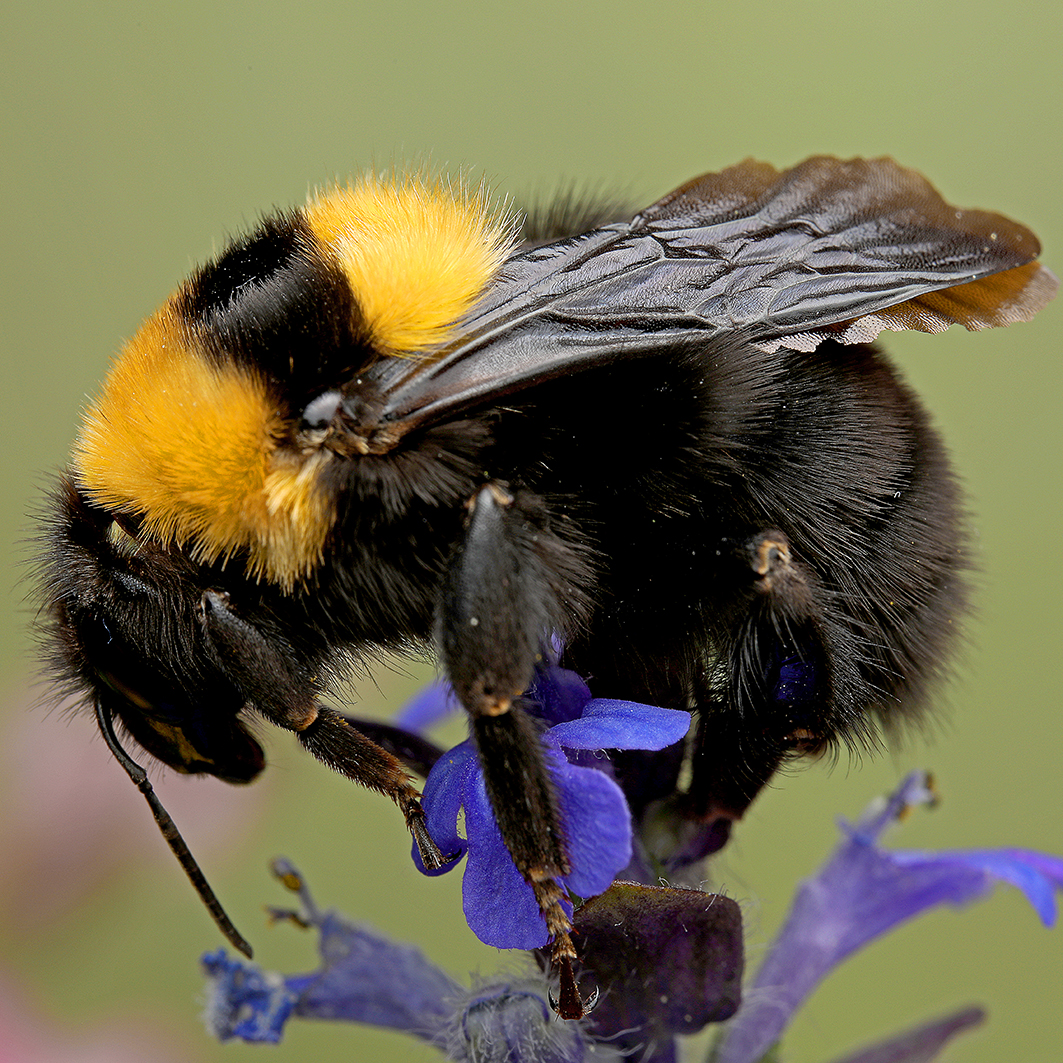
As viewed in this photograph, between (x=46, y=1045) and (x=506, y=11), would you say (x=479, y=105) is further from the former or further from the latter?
(x=46, y=1045)

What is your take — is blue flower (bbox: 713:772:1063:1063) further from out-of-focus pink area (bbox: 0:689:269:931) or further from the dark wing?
out-of-focus pink area (bbox: 0:689:269:931)

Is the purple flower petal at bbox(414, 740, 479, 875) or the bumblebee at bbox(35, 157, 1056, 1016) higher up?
the bumblebee at bbox(35, 157, 1056, 1016)

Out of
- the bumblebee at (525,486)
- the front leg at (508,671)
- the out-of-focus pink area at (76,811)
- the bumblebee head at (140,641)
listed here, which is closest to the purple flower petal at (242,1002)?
the bumblebee at (525,486)

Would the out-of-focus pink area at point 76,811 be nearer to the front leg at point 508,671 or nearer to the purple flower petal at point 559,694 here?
the purple flower petal at point 559,694

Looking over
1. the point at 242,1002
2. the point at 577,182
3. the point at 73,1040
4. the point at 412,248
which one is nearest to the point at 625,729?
the point at 412,248

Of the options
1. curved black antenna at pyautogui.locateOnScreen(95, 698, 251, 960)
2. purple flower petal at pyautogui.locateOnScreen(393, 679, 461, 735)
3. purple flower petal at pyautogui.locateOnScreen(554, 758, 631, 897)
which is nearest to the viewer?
purple flower petal at pyautogui.locateOnScreen(554, 758, 631, 897)

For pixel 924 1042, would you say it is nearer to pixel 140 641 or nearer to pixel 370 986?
pixel 370 986

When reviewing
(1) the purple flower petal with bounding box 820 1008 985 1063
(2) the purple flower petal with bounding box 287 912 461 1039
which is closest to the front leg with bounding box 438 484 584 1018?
(2) the purple flower petal with bounding box 287 912 461 1039
